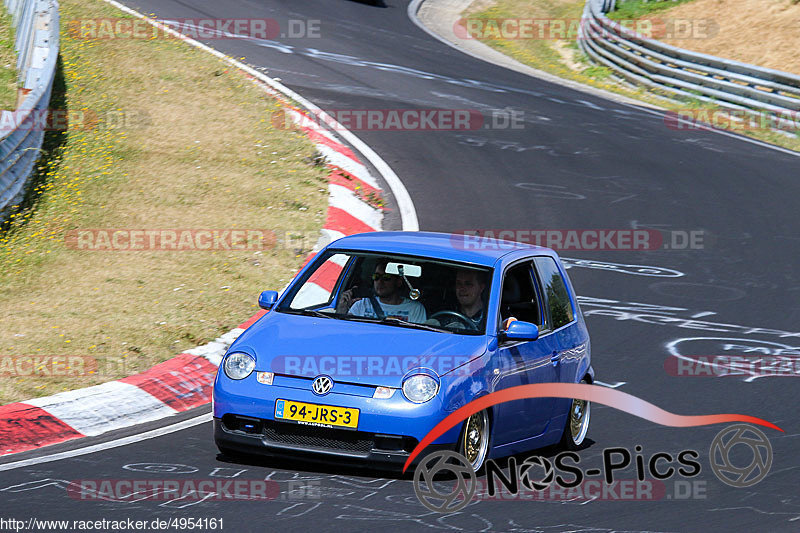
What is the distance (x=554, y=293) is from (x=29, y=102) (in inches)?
346

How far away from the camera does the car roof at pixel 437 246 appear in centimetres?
768

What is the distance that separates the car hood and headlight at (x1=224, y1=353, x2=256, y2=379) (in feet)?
0.15

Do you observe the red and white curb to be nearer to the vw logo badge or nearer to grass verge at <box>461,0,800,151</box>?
the vw logo badge

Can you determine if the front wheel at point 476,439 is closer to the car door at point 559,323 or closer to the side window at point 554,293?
the car door at point 559,323

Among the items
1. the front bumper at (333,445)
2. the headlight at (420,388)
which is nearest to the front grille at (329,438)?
the front bumper at (333,445)

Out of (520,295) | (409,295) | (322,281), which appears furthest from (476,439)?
(322,281)

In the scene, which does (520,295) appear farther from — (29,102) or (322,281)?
(29,102)

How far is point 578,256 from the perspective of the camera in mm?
14008

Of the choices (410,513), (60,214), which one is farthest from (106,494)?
(60,214)

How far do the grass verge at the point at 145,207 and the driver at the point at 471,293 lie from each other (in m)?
2.96

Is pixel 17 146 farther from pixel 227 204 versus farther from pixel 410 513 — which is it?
pixel 410 513

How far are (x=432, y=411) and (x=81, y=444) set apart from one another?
248 cm

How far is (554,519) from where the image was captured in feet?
20.0

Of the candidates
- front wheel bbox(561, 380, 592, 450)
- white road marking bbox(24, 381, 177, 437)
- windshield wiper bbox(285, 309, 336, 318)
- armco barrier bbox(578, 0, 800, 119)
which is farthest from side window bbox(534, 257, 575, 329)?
armco barrier bbox(578, 0, 800, 119)
